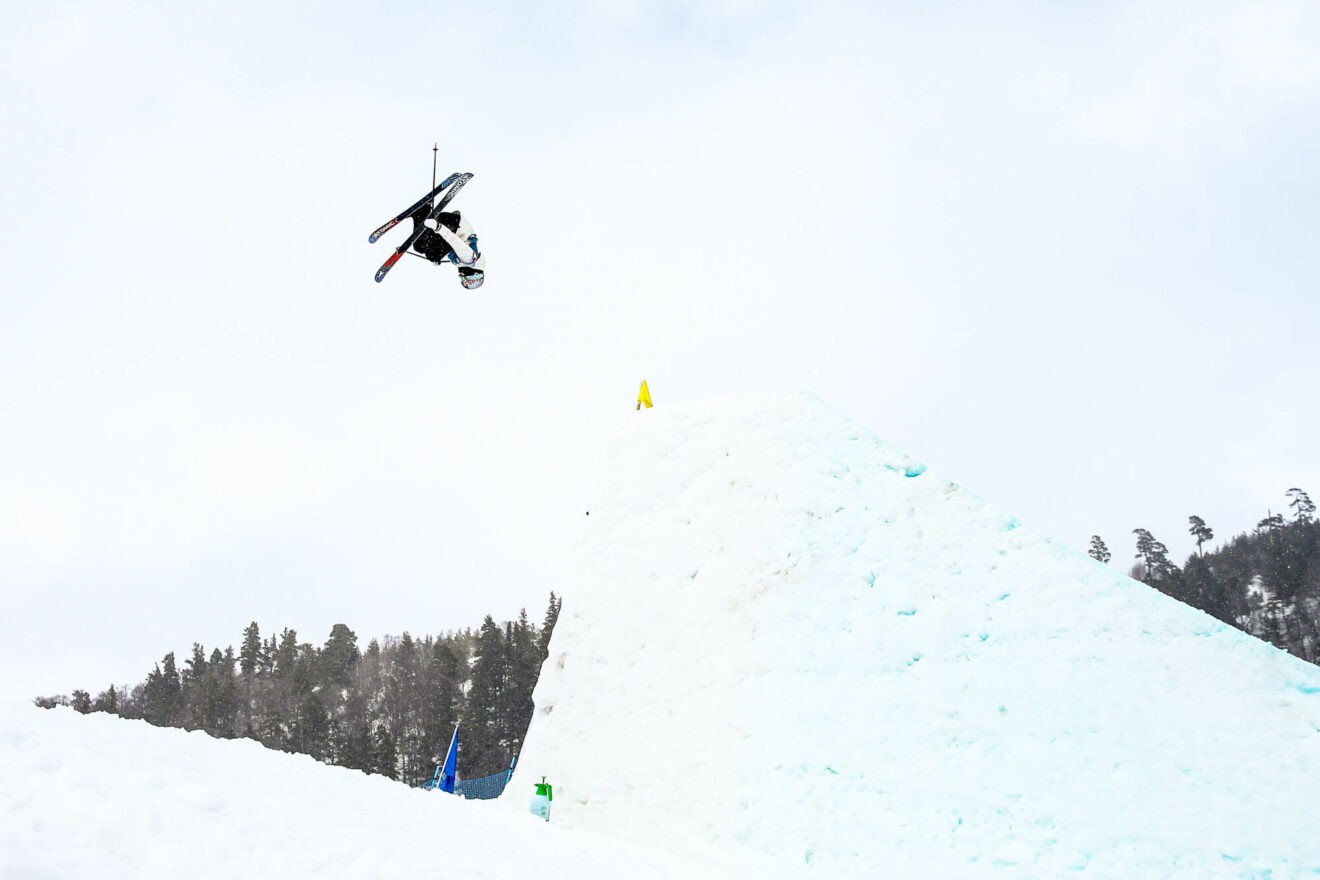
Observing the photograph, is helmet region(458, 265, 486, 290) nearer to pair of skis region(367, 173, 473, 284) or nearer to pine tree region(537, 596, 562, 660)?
pair of skis region(367, 173, 473, 284)

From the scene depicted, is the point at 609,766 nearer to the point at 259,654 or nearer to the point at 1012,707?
the point at 1012,707

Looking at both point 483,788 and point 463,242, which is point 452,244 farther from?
point 483,788

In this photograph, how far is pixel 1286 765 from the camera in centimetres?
992

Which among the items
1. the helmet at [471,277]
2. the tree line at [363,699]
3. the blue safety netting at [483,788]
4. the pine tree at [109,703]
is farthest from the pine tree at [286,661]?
the helmet at [471,277]

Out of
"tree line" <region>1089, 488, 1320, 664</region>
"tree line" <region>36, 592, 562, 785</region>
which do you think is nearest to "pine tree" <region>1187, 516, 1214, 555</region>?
"tree line" <region>1089, 488, 1320, 664</region>

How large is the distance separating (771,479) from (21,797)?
1042 centimetres

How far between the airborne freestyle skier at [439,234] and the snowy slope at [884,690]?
18.1 ft

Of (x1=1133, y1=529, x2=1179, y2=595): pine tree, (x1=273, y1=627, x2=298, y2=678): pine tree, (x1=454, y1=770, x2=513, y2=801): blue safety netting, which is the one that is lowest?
(x1=454, y1=770, x2=513, y2=801): blue safety netting

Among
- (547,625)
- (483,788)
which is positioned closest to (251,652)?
(547,625)

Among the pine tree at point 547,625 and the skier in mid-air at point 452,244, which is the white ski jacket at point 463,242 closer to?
the skier in mid-air at point 452,244

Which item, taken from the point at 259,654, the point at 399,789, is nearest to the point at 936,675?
the point at 399,789

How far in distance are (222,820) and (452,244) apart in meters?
12.1

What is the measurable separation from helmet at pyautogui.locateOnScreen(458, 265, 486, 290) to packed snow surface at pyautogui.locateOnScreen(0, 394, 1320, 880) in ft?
18.5

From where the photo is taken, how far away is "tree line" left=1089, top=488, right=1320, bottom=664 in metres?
66.8
